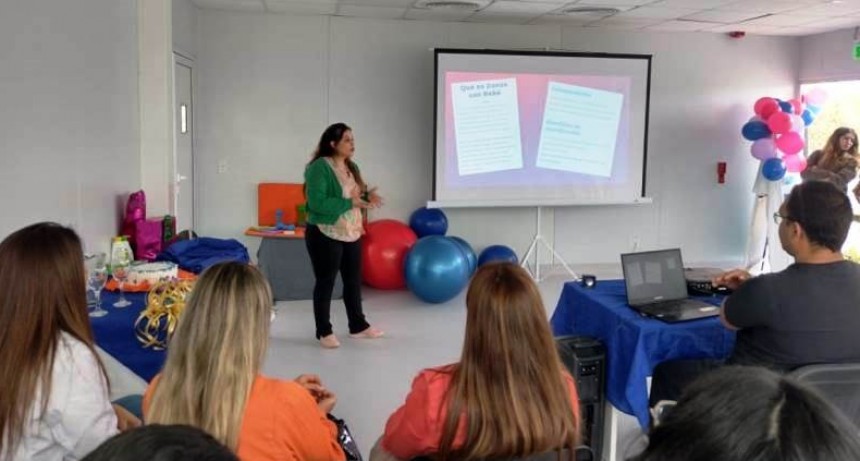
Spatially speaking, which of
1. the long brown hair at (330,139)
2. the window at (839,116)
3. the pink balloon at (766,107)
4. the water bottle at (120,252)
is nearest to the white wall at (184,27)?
the long brown hair at (330,139)

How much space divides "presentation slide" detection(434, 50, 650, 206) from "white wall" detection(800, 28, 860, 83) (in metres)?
1.99

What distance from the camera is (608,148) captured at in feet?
23.4

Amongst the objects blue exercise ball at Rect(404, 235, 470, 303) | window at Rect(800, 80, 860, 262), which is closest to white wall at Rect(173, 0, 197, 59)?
blue exercise ball at Rect(404, 235, 470, 303)

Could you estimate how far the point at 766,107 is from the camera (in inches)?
285

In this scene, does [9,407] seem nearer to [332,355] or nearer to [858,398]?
[858,398]

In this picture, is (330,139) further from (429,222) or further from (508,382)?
(508,382)

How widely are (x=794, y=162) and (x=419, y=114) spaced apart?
371cm

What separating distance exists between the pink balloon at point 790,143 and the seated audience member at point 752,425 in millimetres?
7158

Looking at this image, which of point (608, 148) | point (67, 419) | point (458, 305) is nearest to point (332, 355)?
point (458, 305)

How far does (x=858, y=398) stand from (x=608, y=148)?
5.32 meters

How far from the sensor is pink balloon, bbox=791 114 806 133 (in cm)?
711

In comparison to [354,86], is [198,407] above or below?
below

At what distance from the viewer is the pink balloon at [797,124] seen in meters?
7.11

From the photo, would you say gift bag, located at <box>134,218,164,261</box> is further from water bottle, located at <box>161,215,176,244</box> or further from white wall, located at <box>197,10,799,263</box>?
white wall, located at <box>197,10,799,263</box>
